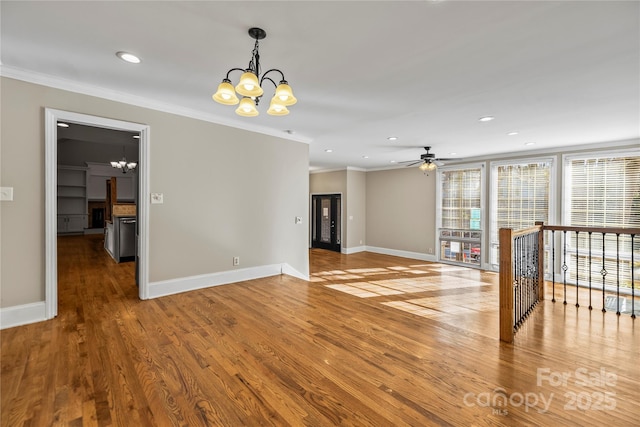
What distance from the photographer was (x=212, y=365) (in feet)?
7.20

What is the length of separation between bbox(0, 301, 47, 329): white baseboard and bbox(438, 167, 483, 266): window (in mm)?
7872

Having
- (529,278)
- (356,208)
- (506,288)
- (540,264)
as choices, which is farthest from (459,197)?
(506,288)

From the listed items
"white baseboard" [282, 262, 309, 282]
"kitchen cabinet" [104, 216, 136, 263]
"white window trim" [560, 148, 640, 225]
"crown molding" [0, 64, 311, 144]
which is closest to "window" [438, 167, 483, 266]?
"white window trim" [560, 148, 640, 225]

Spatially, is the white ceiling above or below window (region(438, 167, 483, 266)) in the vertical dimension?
above

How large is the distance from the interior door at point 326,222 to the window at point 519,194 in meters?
→ 4.39

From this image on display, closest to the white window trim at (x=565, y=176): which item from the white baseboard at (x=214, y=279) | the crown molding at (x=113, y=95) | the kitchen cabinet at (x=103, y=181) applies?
the white baseboard at (x=214, y=279)

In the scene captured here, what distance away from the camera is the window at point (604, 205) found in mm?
5125

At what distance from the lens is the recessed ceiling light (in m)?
2.47

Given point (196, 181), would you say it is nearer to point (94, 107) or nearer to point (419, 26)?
point (94, 107)

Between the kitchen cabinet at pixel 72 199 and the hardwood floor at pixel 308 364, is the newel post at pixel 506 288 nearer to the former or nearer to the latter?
the hardwood floor at pixel 308 364

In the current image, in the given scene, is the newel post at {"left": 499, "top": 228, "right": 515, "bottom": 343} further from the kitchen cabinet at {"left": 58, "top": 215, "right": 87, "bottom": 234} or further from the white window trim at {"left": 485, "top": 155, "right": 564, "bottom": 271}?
the kitchen cabinet at {"left": 58, "top": 215, "right": 87, "bottom": 234}

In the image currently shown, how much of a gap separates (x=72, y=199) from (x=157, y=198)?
9.66 metres

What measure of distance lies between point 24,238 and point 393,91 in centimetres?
422

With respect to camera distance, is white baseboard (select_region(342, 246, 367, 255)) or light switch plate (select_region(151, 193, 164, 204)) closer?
light switch plate (select_region(151, 193, 164, 204))
